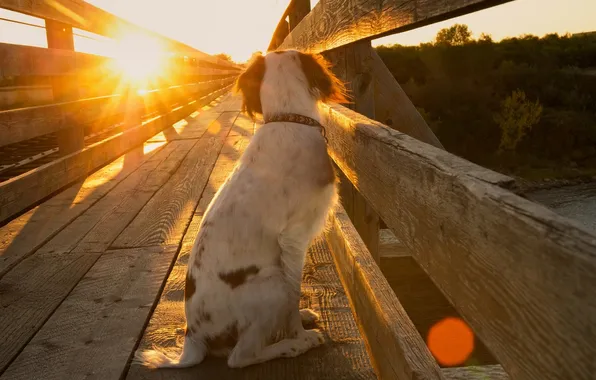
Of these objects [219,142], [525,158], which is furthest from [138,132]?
[525,158]

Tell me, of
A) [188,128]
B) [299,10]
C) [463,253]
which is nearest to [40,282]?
[463,253]

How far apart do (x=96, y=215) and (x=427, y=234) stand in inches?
143

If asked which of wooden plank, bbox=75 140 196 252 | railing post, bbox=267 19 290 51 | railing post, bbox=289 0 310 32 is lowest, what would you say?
wooden plank, bbox=75 140 196 252

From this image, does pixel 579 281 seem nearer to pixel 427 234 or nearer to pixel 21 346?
A: pixel 427 234

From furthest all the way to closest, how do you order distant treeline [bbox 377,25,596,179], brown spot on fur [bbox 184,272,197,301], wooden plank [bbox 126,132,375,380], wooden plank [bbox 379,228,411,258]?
distant treeline [bbox 377,25,596,179] < wooden plank [bbox 379,228,411,258] < brown spot on fur [bbox 184,272,197,301] < wooden plank [bbox 126,132,375,380]

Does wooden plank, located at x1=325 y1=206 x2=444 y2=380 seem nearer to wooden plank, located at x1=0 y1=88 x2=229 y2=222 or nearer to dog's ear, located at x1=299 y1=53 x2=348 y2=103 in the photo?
dog's ear, located at x1=299 y1=53 x2=348 y2=103

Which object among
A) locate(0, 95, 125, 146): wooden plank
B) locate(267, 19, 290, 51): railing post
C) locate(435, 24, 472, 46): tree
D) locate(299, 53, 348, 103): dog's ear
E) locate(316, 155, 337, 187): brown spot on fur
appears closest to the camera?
locate(316, 155, 337, 187): brown spot on fur

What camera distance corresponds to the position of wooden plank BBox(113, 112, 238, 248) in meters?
3.85

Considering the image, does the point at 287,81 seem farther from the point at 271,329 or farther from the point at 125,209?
the point at 125,209

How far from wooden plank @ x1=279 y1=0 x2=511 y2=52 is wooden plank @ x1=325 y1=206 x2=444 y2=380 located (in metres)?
0.94

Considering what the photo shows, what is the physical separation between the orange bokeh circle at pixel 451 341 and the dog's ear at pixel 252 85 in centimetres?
566

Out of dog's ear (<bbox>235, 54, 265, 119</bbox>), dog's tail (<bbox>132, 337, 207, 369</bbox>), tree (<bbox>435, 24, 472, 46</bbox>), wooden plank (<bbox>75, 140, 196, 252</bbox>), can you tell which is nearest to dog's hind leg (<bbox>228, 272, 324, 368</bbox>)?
dog's tail (<bbox>132, 337, 207, 369</bbox>)

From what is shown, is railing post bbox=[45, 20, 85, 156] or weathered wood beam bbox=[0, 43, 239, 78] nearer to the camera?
weathered wood beam bbox=[0, 43, 239, 78]

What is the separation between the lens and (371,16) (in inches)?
84.8
